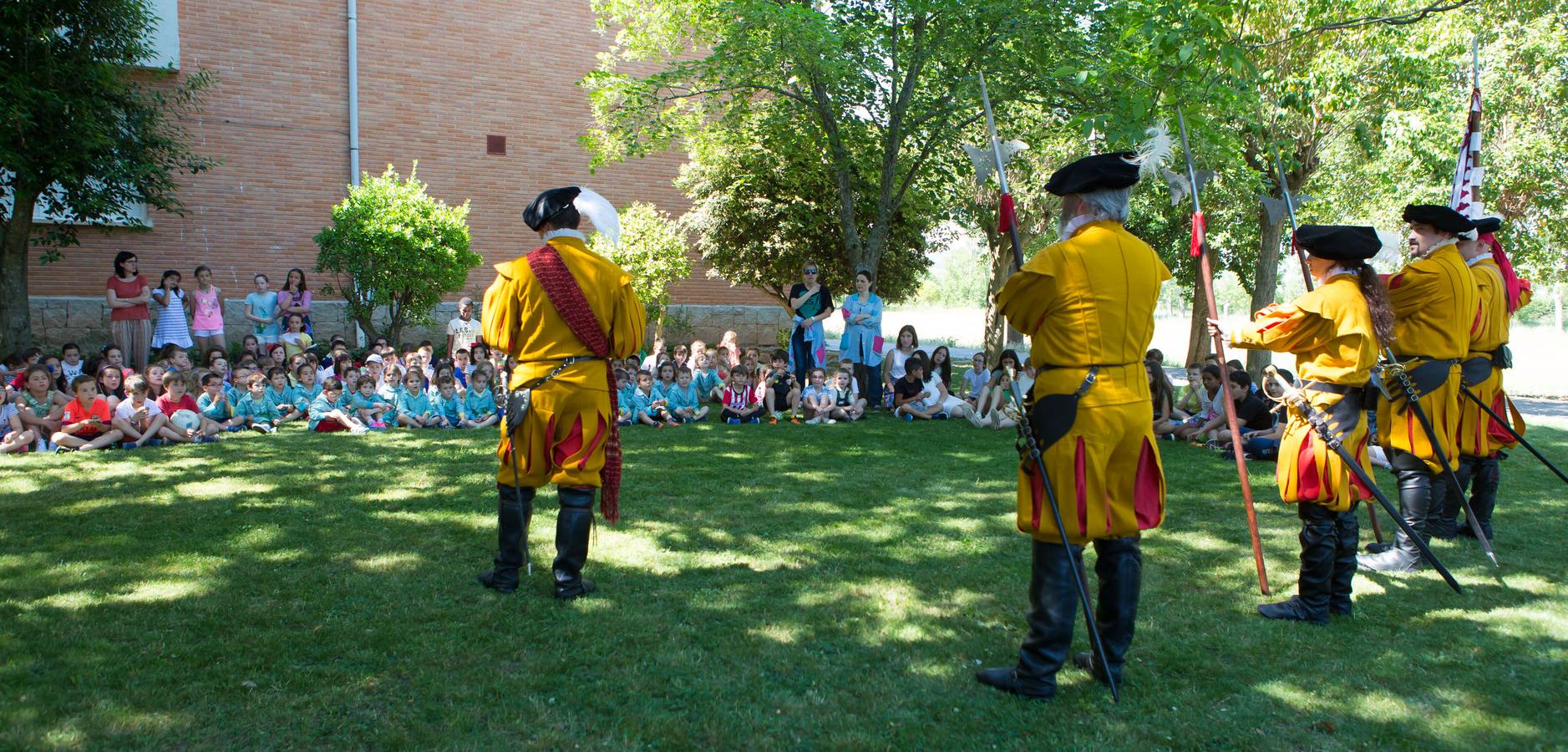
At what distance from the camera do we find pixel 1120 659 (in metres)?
3.78

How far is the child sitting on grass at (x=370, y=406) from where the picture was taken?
32.4 feet

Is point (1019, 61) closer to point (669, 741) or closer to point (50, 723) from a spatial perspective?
point (669, 741)

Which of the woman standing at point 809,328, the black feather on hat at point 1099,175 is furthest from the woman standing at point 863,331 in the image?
the black feather on hat at point 1099,175

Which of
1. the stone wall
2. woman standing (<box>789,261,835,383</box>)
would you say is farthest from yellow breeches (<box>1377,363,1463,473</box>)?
the stone wall

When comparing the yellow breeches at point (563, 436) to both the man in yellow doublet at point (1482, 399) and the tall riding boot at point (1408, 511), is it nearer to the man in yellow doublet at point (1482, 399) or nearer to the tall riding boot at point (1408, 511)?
the tall riding boot at point (1408, 511)

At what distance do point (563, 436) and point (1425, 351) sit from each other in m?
4.58

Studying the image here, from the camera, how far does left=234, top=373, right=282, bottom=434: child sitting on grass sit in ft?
31.5

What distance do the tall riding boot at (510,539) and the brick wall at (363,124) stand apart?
42.9 feet

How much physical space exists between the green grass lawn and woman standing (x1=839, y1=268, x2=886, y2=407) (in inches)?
207

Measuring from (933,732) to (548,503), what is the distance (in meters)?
3.73

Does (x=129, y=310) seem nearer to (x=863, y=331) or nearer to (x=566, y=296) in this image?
(x=863, y=331)

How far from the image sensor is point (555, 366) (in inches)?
180

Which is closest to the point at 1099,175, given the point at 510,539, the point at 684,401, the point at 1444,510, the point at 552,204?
the point at 552,204

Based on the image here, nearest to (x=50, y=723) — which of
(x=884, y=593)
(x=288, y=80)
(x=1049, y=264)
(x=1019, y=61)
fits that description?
(x=884, y=593)
